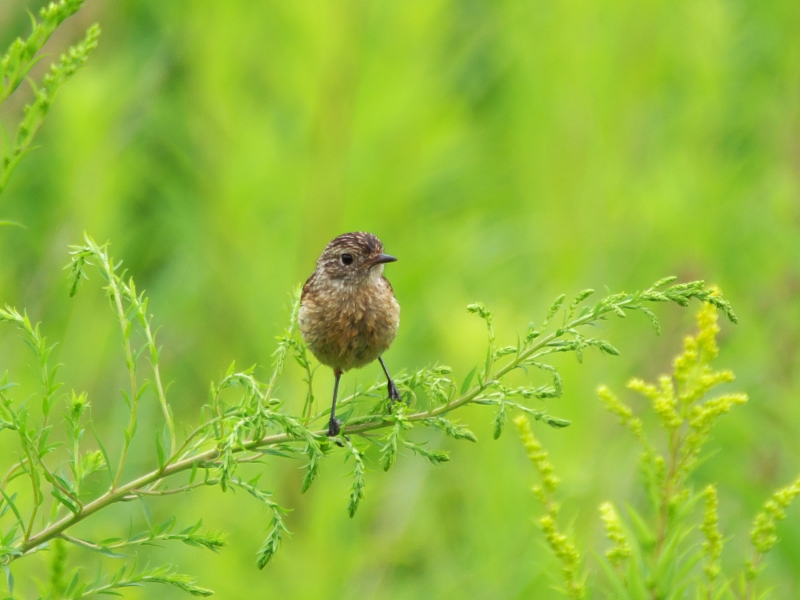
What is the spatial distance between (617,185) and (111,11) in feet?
9.60

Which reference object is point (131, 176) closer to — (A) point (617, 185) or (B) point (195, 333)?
(B) point (195, 333)

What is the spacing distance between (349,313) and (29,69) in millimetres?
1677

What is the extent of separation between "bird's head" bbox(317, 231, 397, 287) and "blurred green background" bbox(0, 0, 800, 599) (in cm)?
67

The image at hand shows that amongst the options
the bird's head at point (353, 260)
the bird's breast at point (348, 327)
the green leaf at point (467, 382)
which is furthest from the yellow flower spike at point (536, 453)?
the bird's head at point (353, 260)

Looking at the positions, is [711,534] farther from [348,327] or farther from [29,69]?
[348,327]

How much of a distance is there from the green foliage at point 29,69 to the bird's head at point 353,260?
181 centimetres

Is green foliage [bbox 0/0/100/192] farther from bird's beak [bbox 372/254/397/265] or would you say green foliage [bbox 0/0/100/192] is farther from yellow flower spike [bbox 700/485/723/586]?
bird's beak [bbox 372/254/397/265]

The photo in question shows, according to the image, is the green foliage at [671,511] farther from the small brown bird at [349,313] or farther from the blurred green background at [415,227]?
the blurred green background at [415,227]

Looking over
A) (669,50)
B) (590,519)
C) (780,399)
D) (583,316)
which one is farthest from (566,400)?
(583,316)

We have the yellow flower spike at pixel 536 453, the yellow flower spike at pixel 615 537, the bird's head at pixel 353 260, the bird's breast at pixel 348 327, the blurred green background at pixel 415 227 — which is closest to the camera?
the yellow flower spike at pixel 615 537

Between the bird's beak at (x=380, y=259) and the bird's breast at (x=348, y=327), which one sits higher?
the bird's beak at (x=380, y=259)

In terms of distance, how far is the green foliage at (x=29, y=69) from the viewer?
159cm

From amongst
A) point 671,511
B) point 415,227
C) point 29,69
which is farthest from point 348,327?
point 415,227

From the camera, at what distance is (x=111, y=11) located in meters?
5.59
